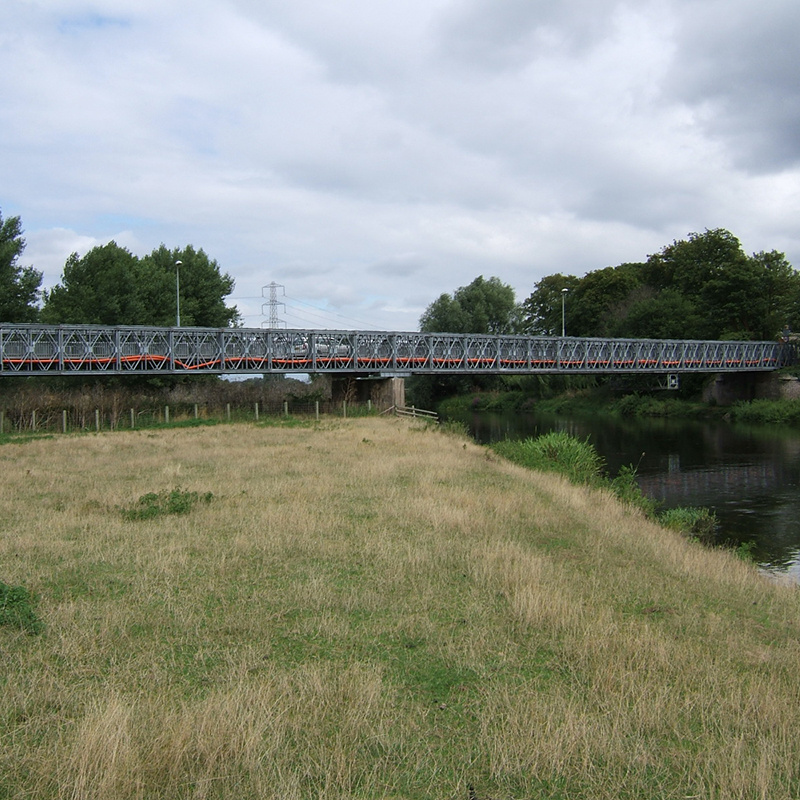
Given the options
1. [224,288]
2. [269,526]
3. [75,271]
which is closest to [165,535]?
[269,526]

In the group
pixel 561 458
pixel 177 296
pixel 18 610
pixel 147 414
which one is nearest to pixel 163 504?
pixel 18 610

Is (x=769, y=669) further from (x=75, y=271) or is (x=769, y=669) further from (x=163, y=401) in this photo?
(x=75, y=271)

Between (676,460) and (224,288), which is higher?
(224,288)

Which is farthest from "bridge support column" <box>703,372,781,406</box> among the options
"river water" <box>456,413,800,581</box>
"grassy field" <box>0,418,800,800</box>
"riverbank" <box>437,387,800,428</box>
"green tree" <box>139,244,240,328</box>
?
"grassy field" <box>0,418,800,800</box>

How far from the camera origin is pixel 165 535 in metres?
13.0

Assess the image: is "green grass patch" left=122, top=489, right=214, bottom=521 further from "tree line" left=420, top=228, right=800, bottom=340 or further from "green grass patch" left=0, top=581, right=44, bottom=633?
"tree line" left=420, top=228, right=800, bottom=340

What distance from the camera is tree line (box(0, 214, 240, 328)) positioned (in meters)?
57.3

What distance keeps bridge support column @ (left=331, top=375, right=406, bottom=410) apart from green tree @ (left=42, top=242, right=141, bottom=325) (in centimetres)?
1902

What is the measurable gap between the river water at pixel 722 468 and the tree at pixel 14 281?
Result: 1495 inches

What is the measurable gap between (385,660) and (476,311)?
300 feet

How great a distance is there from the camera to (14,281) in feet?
188

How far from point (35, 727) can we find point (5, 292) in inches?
2286

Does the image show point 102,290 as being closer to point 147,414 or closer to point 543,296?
point 147,414

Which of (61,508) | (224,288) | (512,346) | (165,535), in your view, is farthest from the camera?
(224,288)
